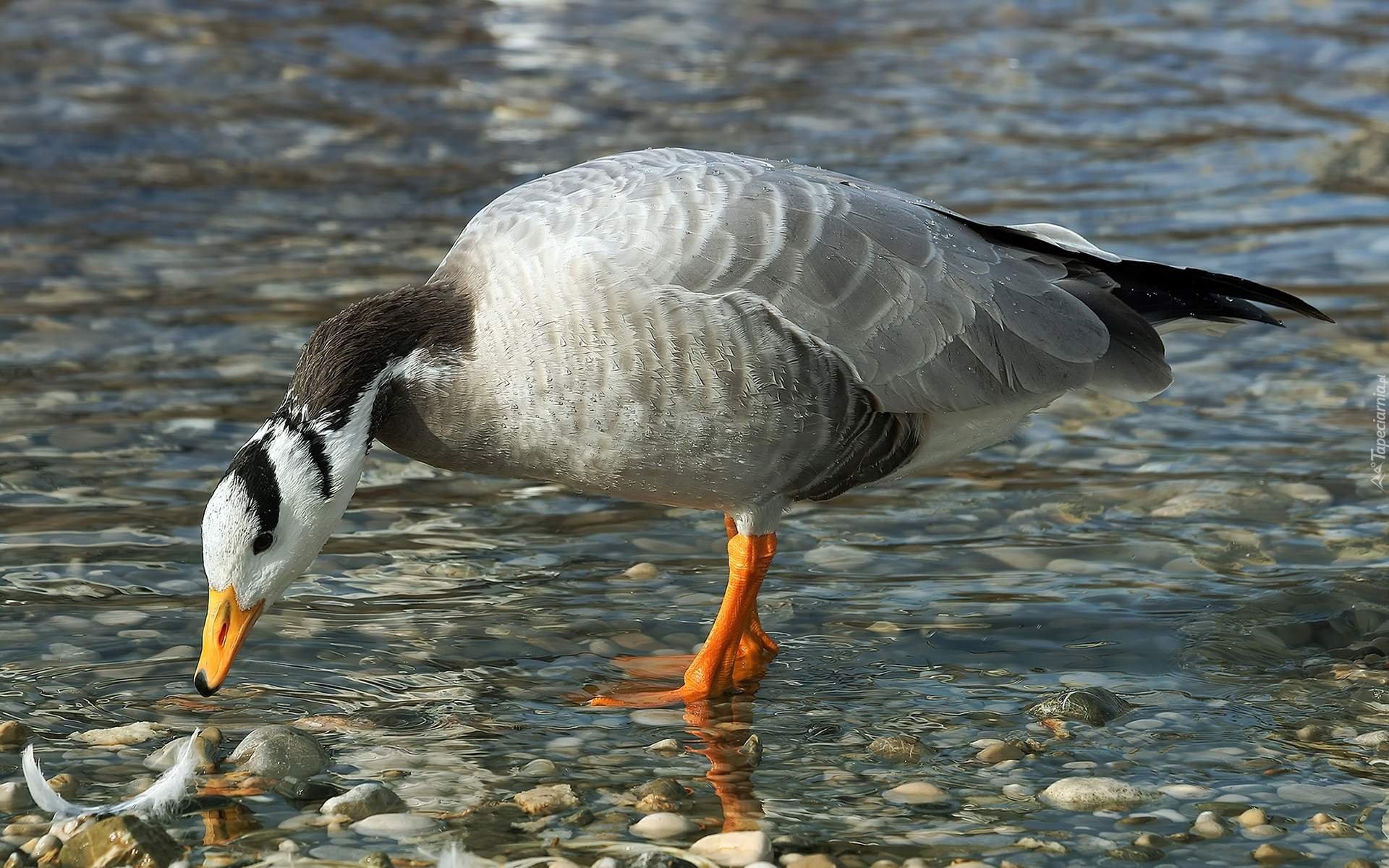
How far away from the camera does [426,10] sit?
21.2 metres

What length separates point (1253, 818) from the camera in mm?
4883

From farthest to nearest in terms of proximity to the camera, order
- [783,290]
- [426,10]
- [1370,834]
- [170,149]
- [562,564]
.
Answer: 1. [426,10]
2. [170,149]
3. [562,564]
4. [783,290]
5. [1370,834]

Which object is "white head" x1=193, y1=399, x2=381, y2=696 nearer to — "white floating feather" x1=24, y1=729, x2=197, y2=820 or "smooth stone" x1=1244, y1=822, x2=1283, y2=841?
"white floating feather" x1=24, y1=729, x2=197, y2=820

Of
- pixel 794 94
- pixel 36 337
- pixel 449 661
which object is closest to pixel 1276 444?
pixel 449 661

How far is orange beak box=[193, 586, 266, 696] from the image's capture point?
5.42 m

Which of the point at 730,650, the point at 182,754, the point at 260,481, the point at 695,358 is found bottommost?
the point at 182,754

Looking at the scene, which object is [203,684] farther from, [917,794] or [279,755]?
[917,794]

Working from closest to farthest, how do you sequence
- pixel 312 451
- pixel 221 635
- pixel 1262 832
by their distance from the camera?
1. pixel 1262 832
2. pixel 221 635
3. pixel 312 451

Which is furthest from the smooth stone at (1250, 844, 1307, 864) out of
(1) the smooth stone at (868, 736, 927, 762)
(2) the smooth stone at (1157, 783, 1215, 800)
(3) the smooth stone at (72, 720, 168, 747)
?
(3) the smooth stone at (72, 720, 168, 747)

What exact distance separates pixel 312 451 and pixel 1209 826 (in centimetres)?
300

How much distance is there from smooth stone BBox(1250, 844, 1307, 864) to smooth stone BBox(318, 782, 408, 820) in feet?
7.86

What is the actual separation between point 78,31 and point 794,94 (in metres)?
7.75

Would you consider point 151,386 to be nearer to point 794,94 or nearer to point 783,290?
point 783,290

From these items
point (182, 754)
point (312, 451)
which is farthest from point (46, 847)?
point (312, 451)
